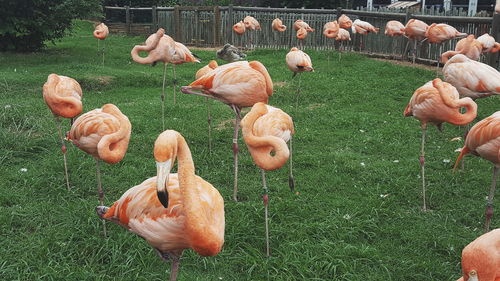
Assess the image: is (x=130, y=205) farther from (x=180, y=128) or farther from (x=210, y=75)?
(x=180, y=128)

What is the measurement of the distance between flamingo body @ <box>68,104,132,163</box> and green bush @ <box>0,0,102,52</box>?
845 cm

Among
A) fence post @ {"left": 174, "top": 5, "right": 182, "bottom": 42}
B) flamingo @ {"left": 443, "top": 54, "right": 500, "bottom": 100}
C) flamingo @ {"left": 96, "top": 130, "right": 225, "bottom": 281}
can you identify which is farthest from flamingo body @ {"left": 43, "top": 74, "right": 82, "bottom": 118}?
fence post @ {"left": 174, "top": 5, "right": 182, "bottom": 42}

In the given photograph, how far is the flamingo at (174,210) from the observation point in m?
2.33

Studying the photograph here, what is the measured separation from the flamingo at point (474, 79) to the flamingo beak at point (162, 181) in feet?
14.2

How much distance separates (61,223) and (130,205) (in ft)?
4.19

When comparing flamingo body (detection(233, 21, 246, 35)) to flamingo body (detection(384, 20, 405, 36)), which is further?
flamingo body (detection(233, 21, 246, 35))

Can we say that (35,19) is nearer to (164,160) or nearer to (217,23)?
(217,23)

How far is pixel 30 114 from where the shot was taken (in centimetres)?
663

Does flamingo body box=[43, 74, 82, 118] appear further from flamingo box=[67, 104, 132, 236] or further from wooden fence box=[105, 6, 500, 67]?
wooden fence box=[105, 6, 500, 67]

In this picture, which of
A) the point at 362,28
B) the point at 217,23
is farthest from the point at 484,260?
the point at 217,23

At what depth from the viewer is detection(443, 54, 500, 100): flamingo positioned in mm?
5352

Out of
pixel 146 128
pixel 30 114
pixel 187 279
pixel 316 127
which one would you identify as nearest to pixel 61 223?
pixel 187 279

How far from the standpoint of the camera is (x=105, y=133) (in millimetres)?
3748

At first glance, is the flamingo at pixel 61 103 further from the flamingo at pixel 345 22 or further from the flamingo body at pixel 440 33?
the flamingo at pixel 345 22
